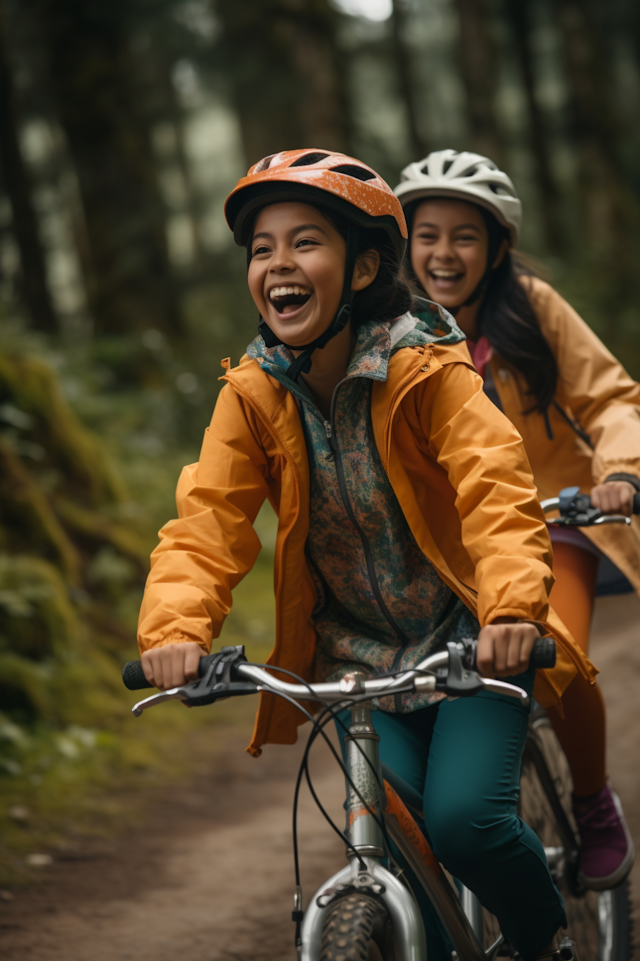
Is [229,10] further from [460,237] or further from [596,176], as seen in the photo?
[460,237]

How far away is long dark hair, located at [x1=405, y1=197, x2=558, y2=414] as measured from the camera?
379 cm

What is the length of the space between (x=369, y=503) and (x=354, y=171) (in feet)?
3.22

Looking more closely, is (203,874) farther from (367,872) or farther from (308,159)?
(308,159)

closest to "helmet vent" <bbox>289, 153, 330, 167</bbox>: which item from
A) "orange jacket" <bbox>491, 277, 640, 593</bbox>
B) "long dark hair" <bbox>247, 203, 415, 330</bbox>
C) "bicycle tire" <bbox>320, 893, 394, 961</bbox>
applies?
"long dark hair" <bbox>247, 203, 415, 330</bbox>

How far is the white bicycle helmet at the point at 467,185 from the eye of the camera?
3.97 metres

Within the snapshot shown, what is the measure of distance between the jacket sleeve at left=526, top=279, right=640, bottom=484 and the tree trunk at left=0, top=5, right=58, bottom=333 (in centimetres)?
1065

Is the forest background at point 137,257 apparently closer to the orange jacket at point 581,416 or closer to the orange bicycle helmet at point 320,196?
the orange jacket at point 581,416

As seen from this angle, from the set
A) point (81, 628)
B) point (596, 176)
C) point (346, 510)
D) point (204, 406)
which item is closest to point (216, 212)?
point (596, 176)

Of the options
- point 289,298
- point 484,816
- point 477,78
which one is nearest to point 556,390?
point 289,298

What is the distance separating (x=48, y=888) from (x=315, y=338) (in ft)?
10.6

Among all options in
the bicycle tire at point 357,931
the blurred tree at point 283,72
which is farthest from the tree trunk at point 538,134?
the bicycle tire at point 357,931

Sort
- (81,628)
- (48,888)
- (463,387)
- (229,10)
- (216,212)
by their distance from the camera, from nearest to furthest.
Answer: (463,387) < (48,888) < (81,628) < (229,10) < (216,212)

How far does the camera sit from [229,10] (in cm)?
1343

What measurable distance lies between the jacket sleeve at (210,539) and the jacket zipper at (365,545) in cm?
23
